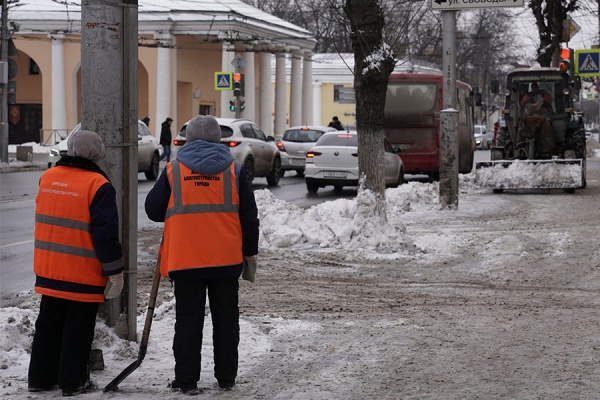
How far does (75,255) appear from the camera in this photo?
6273 mm

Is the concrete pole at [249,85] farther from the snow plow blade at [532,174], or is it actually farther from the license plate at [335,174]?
the snow plow blade at [532,174]

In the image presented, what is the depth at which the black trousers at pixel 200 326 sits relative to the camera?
6.46 m

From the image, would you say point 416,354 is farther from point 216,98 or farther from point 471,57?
point 471,57

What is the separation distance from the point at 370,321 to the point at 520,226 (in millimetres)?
7608

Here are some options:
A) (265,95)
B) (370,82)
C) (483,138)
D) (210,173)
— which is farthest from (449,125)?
(483,138)

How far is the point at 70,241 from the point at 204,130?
1.00m

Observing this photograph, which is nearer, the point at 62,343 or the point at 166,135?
the point at 62,343

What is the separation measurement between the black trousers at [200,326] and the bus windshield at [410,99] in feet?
73.5

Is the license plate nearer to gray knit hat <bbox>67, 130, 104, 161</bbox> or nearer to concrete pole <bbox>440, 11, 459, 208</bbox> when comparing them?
concrete pole <bbox>440, 11, 459, 208</bbox>

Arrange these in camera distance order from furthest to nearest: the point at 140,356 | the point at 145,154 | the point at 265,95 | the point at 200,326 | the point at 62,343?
A: the point at 265,95, the point at 145,154, the point at 140,356, the point at 200,326, the point at 62,343

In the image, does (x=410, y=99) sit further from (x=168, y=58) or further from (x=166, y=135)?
(x=168, y=58)

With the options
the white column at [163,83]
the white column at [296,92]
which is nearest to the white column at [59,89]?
the white column at [163,83]

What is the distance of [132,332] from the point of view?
292 inches

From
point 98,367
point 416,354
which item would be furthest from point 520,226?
point 98,367
